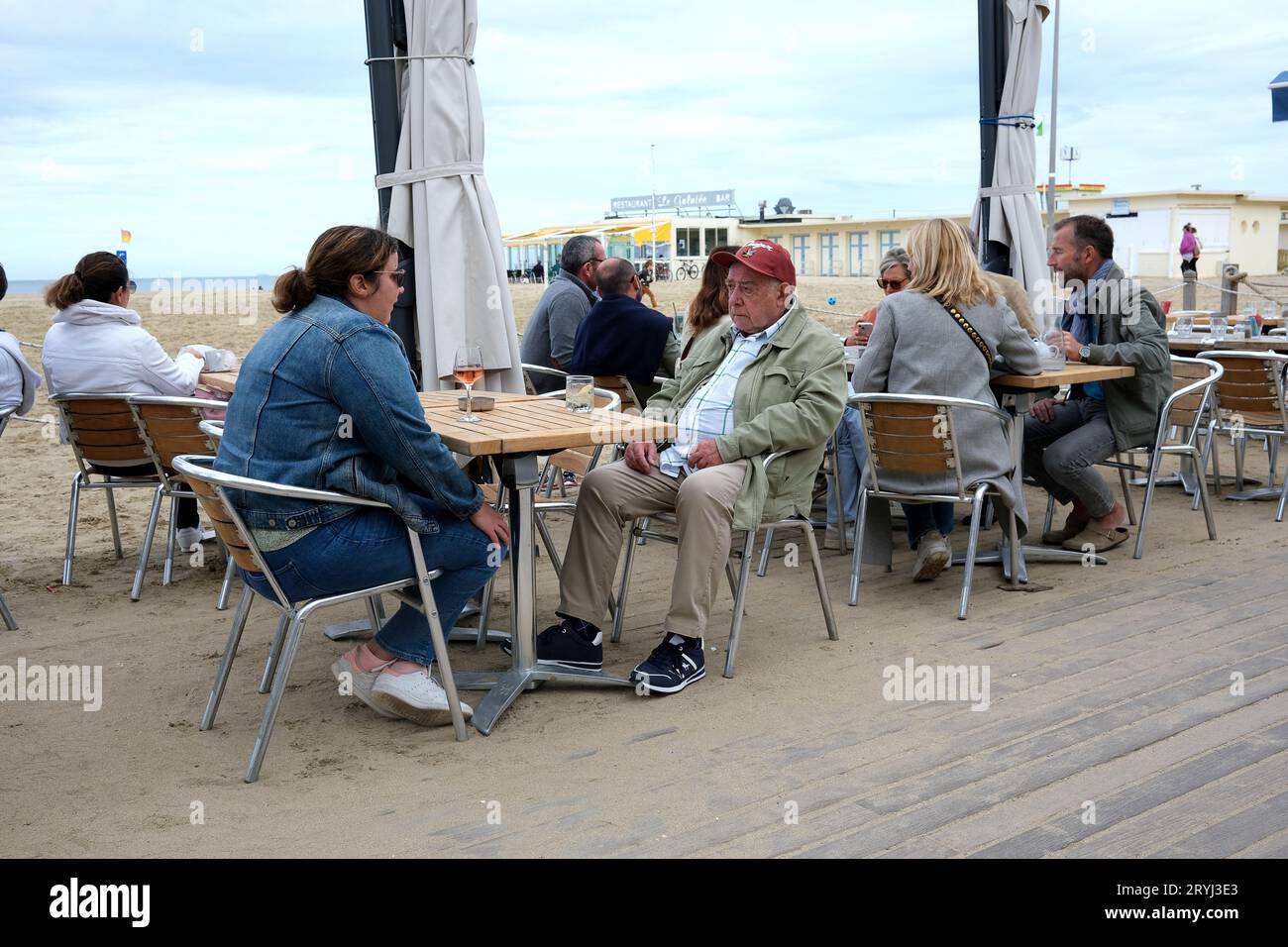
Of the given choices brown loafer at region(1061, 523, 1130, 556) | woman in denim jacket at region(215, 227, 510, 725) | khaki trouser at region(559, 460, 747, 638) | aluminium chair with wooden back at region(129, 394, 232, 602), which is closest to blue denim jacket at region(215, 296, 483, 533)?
woman in denim jacket at region(215, 227, 510, 725)

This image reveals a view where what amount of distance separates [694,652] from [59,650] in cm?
226

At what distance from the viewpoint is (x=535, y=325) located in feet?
21.9

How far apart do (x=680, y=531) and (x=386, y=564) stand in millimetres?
1021

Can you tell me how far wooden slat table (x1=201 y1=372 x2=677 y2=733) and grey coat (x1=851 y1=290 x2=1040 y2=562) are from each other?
140 centimetres

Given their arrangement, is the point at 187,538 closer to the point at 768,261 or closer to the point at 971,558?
the point at 768,261

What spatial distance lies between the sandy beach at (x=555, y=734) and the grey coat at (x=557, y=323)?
163 centimetres

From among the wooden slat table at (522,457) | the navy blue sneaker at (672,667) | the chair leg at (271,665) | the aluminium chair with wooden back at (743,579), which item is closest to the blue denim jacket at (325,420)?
the wooden slat table at (522,457)

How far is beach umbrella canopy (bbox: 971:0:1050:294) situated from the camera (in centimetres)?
642

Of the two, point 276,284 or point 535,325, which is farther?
point 535,325

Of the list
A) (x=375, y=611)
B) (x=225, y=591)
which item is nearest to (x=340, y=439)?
(x=375, y=611)

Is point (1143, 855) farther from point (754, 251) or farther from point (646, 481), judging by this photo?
point (754, 251)

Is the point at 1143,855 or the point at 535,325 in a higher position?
the point at 535,325

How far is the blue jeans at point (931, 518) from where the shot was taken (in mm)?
5055
